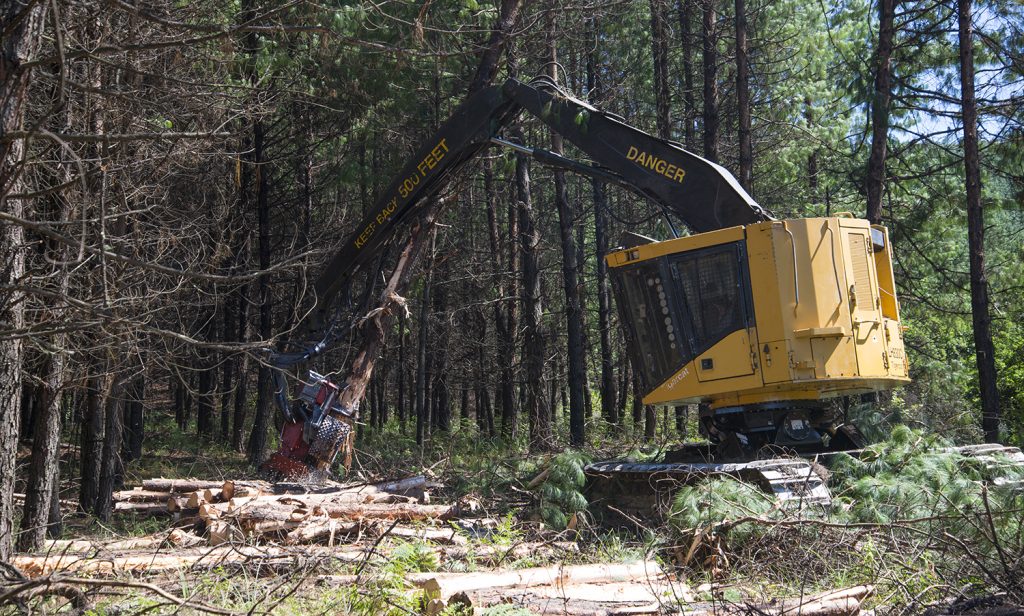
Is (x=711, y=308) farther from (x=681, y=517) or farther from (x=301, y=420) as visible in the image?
(x=301, y=420)

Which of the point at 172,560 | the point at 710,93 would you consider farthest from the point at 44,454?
the point at 710,93

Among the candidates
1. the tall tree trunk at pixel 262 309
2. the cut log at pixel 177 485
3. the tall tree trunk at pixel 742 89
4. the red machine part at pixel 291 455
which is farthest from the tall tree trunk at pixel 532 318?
the cut log at pixel 177 485

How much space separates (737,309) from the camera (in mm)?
10023

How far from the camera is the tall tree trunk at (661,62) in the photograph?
20.8 meters

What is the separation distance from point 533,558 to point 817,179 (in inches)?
801

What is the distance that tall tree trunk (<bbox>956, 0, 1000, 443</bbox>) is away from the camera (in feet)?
48.0

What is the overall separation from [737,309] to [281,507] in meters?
5.39

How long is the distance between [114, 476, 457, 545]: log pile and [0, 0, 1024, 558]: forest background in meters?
0.86

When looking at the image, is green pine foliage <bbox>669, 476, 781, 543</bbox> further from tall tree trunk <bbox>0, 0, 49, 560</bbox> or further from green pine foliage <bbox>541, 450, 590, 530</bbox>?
tall tree trunk <bbox>0, 0, 49, 560</bbox>

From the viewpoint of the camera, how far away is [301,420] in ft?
43.4

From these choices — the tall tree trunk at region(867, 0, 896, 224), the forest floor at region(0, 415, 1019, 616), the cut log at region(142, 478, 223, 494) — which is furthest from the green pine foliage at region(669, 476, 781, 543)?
the tall tree trunk at region(867, 0, 896, 224)

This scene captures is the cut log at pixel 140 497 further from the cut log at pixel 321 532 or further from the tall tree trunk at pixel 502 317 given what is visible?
the tall tree trunk at pixel 502 317

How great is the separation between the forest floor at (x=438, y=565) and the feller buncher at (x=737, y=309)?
1.31 metres

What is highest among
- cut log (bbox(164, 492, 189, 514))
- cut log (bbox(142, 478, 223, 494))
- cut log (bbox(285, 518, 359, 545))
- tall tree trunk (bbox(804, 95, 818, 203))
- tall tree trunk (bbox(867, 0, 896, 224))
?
tall tree trunk (bbox(804, 95, 818, 203))
